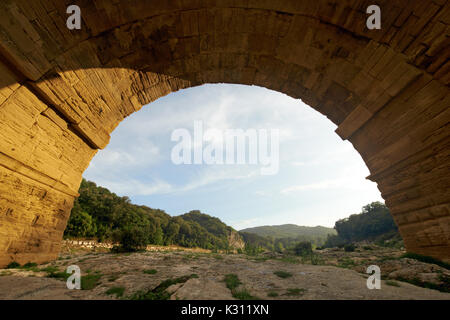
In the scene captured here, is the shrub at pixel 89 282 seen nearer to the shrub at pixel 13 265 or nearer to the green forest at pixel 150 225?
the shrub at pixel 13 265

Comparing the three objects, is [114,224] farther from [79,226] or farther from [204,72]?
[204,72]

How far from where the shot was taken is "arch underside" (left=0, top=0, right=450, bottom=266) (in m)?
3.64

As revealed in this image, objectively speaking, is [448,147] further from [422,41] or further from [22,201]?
[22,201]

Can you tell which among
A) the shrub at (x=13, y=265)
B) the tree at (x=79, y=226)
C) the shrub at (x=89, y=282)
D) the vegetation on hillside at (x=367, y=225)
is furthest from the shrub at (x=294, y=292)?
the vegetation on hillside at (x=367, y=225)

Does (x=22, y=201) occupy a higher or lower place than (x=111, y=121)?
lower

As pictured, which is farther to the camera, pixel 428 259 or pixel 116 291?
pixel 428 259

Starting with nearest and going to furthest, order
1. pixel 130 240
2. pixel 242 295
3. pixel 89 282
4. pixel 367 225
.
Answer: pixel 242 295, pixel 89 282, pixel 130 240, pixel 367 225

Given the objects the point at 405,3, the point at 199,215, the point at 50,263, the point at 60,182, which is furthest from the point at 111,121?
the point at 199,215

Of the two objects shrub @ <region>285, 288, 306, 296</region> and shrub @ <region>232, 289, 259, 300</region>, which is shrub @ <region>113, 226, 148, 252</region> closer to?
shrub @ <region>232, 289, 259, 300</region>

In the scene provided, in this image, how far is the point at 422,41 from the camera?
3.72m

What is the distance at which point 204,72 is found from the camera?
5.77 m

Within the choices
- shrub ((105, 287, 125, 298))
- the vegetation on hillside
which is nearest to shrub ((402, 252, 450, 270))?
shrub ((105, 287, 125, 298))

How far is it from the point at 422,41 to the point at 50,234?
10.4 m

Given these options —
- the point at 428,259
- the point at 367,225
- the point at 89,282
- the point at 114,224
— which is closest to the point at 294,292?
the point at 428,259
